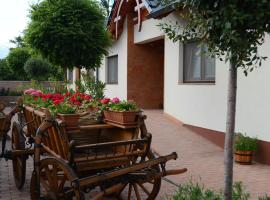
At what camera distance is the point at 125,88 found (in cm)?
1477

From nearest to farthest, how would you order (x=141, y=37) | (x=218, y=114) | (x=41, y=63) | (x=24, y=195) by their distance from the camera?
(x=24, y=195) → (x=218, y=114) → (x=141, y=37) → (x=41, y=63)

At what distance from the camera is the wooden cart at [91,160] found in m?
4.15

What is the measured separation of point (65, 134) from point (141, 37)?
387 inches

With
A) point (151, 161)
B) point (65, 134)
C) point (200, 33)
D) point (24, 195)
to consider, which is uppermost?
point (200, 33)

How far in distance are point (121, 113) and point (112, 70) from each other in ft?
40.5

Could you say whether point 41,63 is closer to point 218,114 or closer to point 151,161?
point 218,114

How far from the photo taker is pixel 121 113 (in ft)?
15.6

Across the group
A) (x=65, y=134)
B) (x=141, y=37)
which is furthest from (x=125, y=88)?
(x=65, y=134)

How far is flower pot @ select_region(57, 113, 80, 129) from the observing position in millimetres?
4516

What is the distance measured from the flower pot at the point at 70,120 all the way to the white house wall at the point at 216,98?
14.3 feet

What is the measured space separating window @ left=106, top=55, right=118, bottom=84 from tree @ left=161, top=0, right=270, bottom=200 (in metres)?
12.9

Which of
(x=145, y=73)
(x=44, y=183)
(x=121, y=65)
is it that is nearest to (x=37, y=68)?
(x=121, y=65)

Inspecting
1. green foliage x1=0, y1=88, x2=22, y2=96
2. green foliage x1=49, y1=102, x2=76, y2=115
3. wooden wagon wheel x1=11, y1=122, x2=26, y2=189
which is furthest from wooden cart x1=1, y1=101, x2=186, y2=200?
green foliage x1=0, y1=88, x2=22, y2=96

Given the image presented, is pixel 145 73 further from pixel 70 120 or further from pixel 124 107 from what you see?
pixel 70 120
